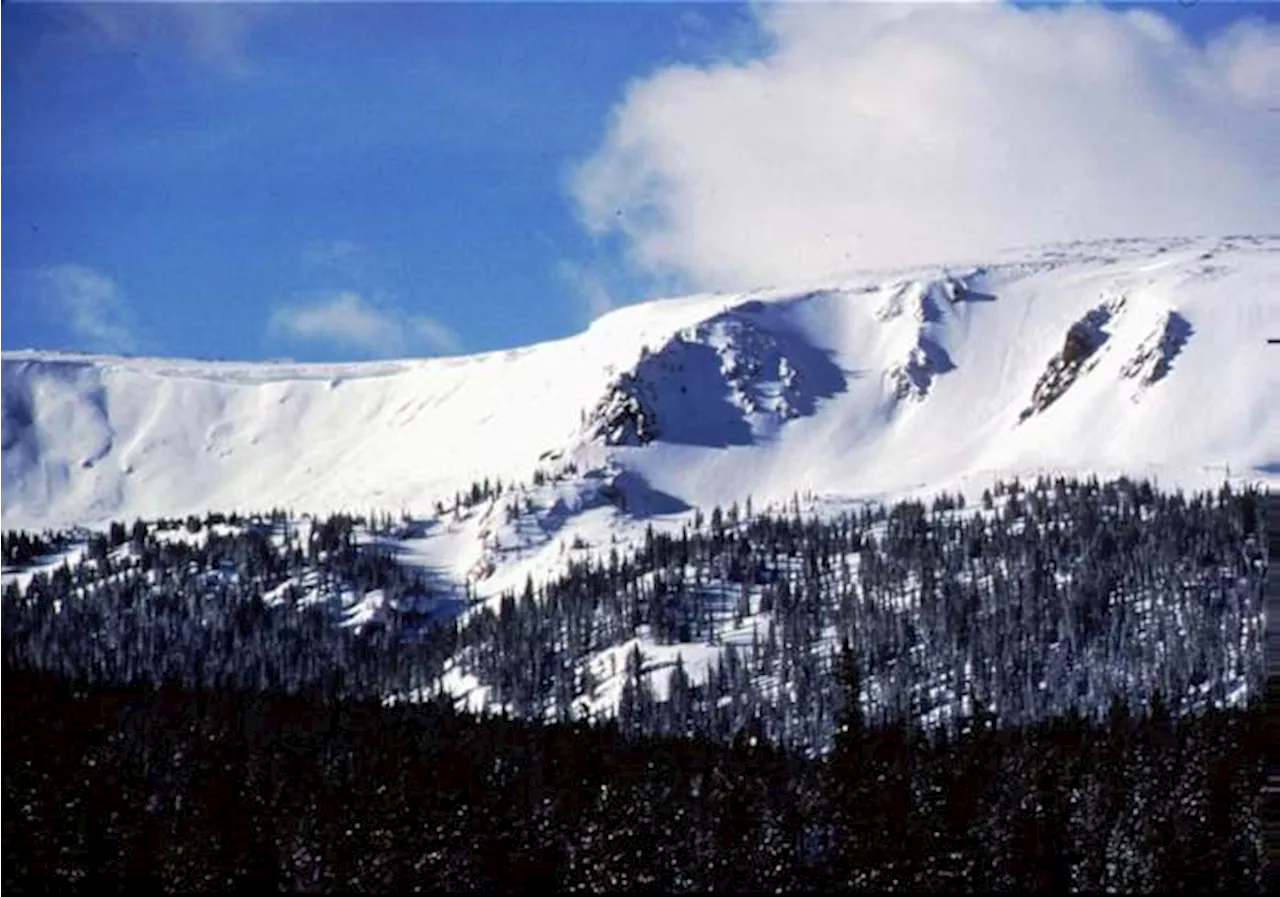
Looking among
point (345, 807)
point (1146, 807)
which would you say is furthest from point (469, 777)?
point (1146, 807)

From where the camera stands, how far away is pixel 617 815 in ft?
387

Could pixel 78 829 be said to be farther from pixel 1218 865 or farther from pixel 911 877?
pixel 1218 865

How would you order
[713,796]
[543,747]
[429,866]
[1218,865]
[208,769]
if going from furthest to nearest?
[543,747] < [208,769] < [713,796] < [1218,865] < [429,866]

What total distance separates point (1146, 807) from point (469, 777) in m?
34.1

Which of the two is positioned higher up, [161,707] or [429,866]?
[161,707]

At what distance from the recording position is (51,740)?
139m

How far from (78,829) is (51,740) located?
27.6 metres

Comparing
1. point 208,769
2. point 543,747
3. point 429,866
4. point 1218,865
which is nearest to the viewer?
point 429,866

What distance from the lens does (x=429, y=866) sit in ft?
357

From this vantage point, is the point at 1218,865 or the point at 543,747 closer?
the point at 1218,865

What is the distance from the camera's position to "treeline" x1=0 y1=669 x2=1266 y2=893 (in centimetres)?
10906

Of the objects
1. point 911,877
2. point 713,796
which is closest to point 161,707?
point 713,796

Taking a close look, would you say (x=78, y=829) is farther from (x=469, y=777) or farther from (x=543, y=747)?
(x=543, y=747)

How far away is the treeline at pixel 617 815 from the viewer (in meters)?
109
